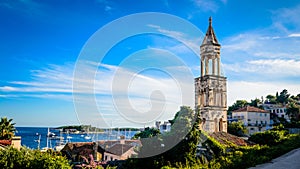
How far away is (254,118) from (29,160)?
139ft

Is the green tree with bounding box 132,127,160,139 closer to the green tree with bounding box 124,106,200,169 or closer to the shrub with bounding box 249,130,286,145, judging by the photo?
the green tree with bounding box 124,106,200,169

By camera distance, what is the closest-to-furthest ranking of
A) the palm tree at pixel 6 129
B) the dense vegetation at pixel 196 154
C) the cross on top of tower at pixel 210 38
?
the dense vegetation at pixel 196 154 < the cross on top of tower at pixel 210 38 < the palm tree at pixel 6 129

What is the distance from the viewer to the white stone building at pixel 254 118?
148 feet

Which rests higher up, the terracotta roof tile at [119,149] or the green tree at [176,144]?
the green tree at [176,144]

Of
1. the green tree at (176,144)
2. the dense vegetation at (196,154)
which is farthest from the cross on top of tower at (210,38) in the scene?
the green tree at (176,144)

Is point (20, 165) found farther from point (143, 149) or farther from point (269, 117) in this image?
point (269, 117)

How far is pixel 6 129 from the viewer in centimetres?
3125

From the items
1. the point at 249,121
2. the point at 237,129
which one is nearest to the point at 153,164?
the point at 237,129

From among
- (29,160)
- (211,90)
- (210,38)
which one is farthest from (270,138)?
(29,160)

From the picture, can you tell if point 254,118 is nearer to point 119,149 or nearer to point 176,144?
point 119,149

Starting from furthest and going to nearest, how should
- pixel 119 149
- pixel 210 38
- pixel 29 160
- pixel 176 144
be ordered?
pixel 119 149, pixel 210 38, pixel 176 144, pixel 29 160

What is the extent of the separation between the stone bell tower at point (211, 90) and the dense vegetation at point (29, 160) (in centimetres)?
1398

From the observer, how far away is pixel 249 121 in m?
45.5

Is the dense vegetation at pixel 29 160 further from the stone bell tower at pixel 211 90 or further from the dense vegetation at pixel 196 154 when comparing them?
the stone bell tower at pixel 211 90
